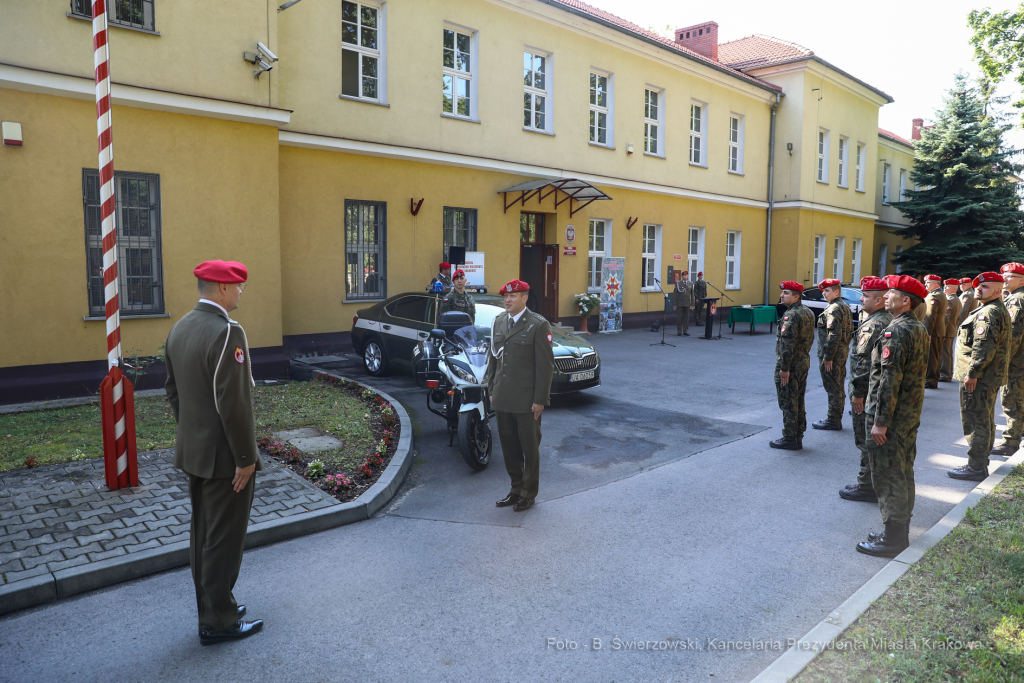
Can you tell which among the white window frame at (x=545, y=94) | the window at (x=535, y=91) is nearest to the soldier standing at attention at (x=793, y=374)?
the window at (x=535, y=91)

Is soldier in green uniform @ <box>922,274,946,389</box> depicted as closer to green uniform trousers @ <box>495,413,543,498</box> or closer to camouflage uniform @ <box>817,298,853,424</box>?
camouflage uniform @ <box>817,298,853,424</box>

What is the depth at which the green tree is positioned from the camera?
29234mm

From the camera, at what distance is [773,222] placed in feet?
89.4

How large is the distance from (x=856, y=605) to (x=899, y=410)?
1.65m

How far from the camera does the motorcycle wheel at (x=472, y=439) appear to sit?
262 inches

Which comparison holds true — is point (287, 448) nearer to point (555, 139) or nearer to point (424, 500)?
point (424, 500)

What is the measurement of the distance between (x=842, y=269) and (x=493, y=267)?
20.7 meters

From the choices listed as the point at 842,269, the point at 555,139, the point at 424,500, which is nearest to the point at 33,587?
the point at 424,500

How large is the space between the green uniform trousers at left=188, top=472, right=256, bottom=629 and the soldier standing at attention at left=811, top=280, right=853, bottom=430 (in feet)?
23.7

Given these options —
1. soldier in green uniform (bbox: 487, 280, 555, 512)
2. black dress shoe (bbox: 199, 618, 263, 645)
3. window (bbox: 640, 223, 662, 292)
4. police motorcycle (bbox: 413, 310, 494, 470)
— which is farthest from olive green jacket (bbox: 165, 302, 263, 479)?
window (bbox: 640, 223, 662, 292)

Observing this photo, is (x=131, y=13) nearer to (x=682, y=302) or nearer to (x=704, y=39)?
(x=682, y=302)

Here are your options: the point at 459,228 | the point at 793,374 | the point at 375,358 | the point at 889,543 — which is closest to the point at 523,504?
the point at 889,543

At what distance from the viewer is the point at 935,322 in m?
11.5

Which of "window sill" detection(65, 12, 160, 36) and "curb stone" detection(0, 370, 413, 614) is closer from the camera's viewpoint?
"curb stone" detection(0, 370, 413, 614)
